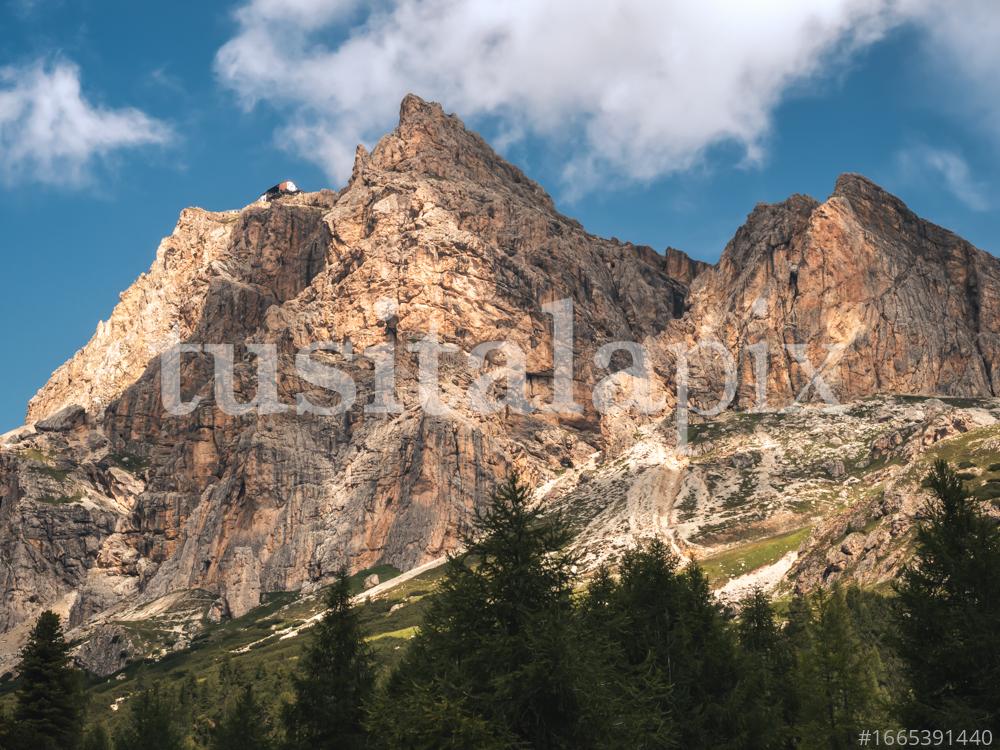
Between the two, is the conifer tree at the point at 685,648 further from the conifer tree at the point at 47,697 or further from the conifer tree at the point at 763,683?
the conifer tree at the point at 47,697

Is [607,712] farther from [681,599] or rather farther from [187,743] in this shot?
[187,743]

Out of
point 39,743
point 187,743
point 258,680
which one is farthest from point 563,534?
point 258,680

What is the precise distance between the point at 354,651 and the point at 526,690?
17.8 m

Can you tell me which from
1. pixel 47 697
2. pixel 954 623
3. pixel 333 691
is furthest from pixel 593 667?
pixel 47 697

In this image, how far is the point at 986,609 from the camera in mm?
35688

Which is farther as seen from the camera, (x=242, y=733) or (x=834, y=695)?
(x=242, y=733)

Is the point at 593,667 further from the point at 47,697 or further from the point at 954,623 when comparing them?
the point at 47,697

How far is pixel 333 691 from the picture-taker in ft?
142

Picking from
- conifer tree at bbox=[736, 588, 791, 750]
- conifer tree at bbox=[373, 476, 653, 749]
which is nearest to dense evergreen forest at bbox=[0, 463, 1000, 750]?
conifer tree at bbox=[373, 476, 653, 749]

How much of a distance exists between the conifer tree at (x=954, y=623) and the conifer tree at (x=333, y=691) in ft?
71.6

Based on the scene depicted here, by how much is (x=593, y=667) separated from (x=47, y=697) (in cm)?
3041

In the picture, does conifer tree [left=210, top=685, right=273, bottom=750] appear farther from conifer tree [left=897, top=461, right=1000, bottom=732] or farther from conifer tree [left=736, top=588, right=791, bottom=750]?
conifer tree [left=897, top=461, right=1000, bottom=732]

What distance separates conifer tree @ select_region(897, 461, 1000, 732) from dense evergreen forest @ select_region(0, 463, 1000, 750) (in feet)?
0.21

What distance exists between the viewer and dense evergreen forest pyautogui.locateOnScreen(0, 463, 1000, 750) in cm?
2939
